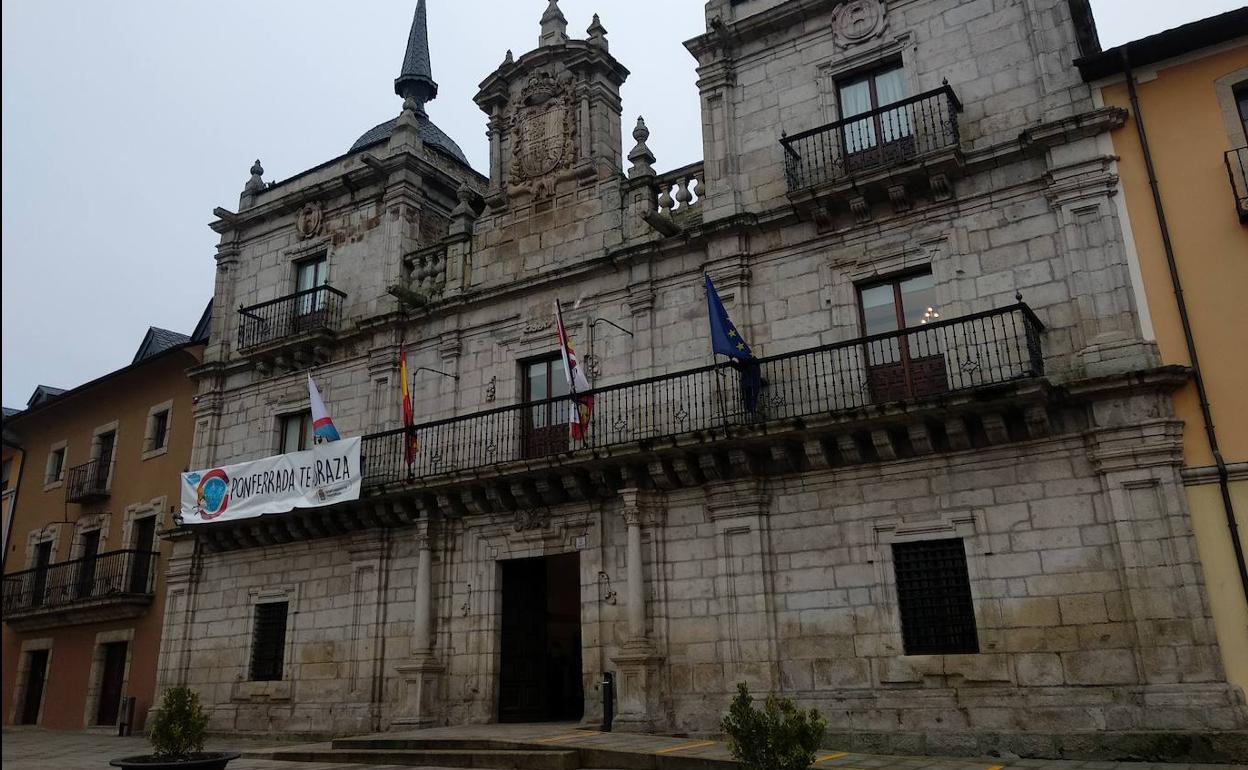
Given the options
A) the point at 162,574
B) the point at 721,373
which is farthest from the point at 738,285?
the point at 162,574

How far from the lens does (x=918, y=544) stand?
41.6 ft

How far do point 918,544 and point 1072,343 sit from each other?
10.6 ft

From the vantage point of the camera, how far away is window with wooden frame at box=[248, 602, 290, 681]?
720 inches

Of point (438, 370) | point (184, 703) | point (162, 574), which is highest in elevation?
point (438, 370)

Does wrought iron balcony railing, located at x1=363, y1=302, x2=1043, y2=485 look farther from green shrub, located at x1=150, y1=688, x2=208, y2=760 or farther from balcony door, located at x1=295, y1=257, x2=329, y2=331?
green shrub, located at x1=150, y1=688, x2=208, y2=760

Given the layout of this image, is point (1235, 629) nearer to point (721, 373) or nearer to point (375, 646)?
point (721, 373)

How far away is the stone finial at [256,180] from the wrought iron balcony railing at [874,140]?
13.5m

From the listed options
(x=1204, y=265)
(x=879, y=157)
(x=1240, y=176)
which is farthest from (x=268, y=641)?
(x=1240, y=176)

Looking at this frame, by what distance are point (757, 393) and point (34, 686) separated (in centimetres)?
2022

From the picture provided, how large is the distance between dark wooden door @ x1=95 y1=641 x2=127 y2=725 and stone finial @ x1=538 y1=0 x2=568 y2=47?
15.8 m

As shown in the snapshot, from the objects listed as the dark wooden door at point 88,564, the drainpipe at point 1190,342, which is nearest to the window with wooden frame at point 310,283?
the dark wooden door at point 88,564

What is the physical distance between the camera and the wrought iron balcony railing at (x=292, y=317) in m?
19.8

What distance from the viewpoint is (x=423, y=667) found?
1573cm

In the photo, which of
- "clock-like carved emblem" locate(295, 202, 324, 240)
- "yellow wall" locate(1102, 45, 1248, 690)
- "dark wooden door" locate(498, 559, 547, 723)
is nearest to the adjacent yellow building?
"yellow wall" locate(1102, 45, 1248, 690)
